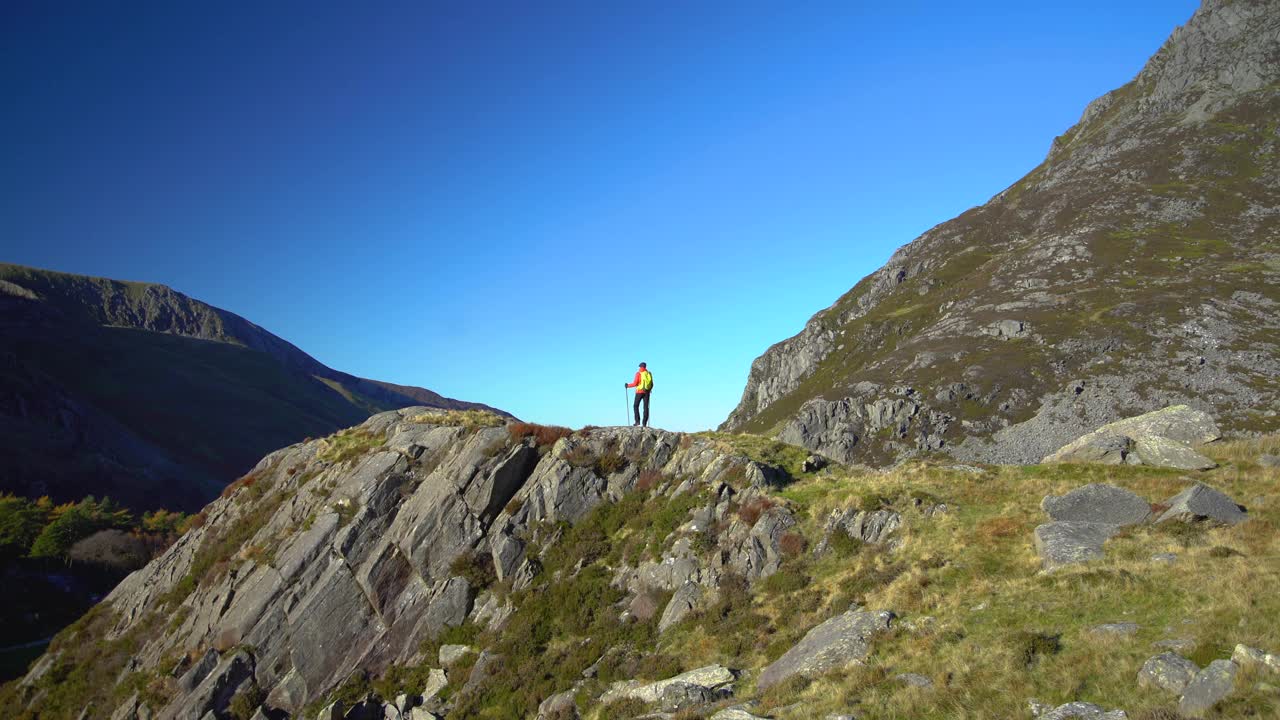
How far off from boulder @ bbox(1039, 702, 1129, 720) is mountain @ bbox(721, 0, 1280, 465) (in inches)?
4068

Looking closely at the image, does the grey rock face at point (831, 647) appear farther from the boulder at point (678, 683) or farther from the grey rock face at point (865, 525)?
the grey rock face at point (865, 525)

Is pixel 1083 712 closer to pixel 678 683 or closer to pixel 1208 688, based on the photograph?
pixel 1208 688

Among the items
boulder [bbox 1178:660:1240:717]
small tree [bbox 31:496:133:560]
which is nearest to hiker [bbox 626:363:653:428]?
boulder [bbox 1178:660:1240:717]

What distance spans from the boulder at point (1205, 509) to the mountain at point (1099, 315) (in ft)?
301

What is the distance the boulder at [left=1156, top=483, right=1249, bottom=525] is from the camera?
1834cm

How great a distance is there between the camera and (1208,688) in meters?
10.2

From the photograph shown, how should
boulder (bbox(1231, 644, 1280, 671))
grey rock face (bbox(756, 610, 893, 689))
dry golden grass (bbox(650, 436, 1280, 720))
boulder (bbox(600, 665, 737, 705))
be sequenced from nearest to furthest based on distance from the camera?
boulder (bbox(1231, 644, 1280, 671)), dry golden grass (bbox(650, 436, 1280, 720)), grey rock face (bbox(756, 610, 893, 689)), boulder (bbox(600, 665, 737, 705))

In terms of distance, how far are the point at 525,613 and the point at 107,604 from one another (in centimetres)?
3141

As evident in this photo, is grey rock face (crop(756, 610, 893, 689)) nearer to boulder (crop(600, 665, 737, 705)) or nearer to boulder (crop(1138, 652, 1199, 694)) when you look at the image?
boulder (crop(600, 665, 737, 705))

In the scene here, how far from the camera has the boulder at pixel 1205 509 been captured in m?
18.3

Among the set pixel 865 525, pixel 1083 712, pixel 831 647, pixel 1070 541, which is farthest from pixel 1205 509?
pixel 831 647

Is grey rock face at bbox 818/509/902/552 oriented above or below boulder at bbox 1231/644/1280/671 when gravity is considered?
above

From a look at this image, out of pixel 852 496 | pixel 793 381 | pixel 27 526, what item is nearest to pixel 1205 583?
pixel 852 496

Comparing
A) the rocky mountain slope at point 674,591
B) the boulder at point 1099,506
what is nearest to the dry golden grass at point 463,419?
the rocky mountain slope at point 674,591
